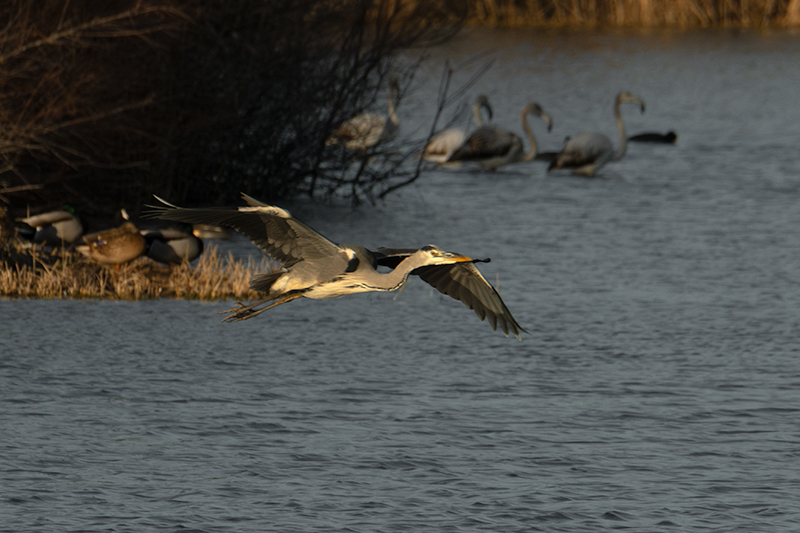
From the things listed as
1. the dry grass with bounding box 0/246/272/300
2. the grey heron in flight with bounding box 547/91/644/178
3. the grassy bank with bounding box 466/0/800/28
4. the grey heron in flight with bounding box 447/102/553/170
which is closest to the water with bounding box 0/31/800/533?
the dry grass with bounding box 0/246/272/300

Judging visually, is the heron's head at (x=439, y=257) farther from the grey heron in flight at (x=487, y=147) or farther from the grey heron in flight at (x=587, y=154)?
the grey heron in flight at (x=487, y=147)

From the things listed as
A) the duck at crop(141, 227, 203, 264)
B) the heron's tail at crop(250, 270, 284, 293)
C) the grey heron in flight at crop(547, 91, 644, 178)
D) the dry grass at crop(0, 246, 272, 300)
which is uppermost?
the heron's tail at crop(250, 270, 284, 293)

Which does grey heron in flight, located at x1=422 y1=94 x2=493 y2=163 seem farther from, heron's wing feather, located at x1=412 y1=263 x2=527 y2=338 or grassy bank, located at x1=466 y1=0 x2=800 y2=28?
grassy bank, located at x1=466 y1=0 x2=800 y2=28

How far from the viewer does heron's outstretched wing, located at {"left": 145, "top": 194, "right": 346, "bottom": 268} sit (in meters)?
6.02

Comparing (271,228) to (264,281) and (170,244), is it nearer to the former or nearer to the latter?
(264,281)

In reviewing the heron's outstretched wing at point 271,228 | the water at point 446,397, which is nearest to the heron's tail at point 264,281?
the heron's outstretched wing at point 271,228

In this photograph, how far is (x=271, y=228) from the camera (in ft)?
21.0

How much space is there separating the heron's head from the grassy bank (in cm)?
5766

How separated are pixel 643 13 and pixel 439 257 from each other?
58.6m

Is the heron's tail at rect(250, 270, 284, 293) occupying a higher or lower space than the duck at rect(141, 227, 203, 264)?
higher

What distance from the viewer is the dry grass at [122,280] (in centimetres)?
1350

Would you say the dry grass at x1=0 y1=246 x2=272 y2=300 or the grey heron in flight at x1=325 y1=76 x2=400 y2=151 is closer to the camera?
the dry grass at x1=0 y1=246 x2=272 y2=300

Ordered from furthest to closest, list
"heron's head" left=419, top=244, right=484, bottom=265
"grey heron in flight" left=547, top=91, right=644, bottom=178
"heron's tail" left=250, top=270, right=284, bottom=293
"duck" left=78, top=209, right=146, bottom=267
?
"grey heron in flight" left=547, top=91, right=644, bottom=178
"duck" left=78, top=209, right=146, bottom=267
"heron's tail" left=250, top=270, right=284, bottom=293
"heron's head" left=419, top=244, right=484, bottom=265

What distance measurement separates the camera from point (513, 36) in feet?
210
